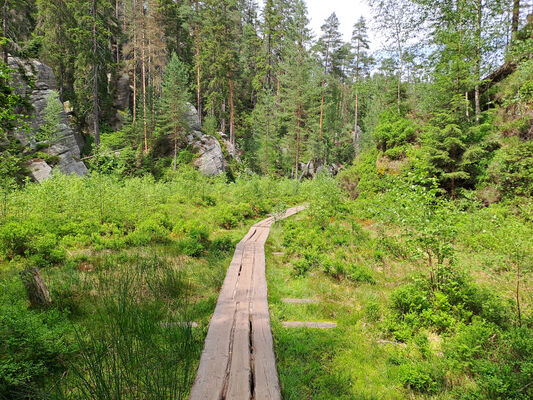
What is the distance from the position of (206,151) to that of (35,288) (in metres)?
24.8

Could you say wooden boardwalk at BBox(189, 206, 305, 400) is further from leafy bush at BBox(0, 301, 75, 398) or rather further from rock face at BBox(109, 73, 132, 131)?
rock face at BBox(109, 73, 132, 131)

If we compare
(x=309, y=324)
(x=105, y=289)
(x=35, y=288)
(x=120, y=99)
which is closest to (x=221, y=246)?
(x=105, y=289)

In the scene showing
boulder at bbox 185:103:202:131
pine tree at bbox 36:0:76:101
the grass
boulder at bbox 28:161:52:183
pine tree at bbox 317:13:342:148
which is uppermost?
pine tree at bbox 317:13:342:148

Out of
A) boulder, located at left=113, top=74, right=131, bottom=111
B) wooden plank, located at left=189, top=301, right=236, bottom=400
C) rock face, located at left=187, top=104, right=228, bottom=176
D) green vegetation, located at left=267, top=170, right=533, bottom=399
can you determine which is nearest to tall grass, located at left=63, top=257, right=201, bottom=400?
wooden plank, located at left=189, top=301, right=236, bottom=400

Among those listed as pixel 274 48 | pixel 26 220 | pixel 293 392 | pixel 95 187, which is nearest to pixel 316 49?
pixel 274 48

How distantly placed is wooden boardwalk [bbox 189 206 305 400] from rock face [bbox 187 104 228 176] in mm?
22226

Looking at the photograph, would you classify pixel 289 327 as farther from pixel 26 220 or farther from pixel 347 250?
pixel 26 220

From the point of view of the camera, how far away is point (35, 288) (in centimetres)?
386

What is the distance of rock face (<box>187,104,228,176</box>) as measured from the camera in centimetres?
2638

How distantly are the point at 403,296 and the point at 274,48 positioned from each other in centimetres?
4254

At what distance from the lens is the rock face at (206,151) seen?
26375 millimetres

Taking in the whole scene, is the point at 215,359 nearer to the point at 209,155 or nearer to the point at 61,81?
the point at 209,155

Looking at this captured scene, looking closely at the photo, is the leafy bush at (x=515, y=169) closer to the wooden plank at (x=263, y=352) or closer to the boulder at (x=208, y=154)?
the wooden plank at (x=263, y=352)

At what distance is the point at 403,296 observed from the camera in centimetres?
436
